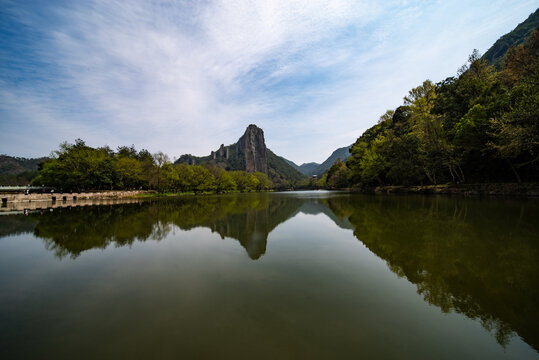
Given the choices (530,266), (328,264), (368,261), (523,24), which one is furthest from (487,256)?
(523,24)

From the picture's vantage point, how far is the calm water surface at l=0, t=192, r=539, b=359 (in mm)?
2703

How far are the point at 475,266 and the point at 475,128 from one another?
30.0 m

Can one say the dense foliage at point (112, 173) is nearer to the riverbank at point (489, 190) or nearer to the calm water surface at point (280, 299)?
the calm water surface at point (280, 299)

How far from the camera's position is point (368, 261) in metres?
5.97

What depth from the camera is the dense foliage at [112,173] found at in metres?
53.0

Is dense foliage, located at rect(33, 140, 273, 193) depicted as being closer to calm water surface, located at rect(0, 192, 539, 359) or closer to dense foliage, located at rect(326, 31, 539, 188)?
dense foliage, located at rect(326, 31, 539, 188)

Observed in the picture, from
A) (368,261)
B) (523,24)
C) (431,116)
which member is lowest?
(368,261)

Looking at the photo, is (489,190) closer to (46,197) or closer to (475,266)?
(475,266)

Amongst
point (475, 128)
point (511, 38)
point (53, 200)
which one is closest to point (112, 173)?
point (53, 200)

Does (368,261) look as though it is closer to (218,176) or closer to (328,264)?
(328,264)

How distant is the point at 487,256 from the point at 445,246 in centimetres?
113

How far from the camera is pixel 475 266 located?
523 centimetres

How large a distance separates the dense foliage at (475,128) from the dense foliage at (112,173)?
167 feet

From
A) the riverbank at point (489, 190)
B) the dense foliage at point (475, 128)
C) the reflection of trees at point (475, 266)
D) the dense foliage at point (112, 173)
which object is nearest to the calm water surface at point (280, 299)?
the reflection of trees at point (475, 266)
